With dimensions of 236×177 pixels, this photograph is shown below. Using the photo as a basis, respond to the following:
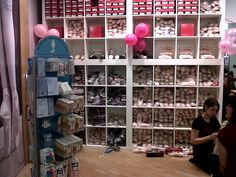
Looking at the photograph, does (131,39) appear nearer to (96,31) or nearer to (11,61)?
(96,31)

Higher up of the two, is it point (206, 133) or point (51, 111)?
point (51, 111)

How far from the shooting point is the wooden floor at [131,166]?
140 inches

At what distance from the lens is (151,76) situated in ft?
15.0

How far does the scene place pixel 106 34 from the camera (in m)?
4.44

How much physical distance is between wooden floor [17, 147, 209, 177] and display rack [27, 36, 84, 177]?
0.94 metres

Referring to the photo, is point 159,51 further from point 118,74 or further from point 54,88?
point 54,88

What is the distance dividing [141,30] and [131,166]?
6.70ft

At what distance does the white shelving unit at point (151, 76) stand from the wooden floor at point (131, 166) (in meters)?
0.40

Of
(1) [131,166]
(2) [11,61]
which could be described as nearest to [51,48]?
(2) [11,61]

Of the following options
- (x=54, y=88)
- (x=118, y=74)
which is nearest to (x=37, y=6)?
(x=118, y=74)

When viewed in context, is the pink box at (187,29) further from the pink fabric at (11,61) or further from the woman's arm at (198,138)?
the pink fabric at (11,61)

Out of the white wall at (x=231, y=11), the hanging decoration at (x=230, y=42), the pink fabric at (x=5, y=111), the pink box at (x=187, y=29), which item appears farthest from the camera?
the white wall at (x=231, y=11)

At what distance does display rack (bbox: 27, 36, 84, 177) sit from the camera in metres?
2.57

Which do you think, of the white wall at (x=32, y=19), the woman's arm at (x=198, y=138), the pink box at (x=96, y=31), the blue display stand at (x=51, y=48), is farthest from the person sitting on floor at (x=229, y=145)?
the white wall at (x=32, y=19)
